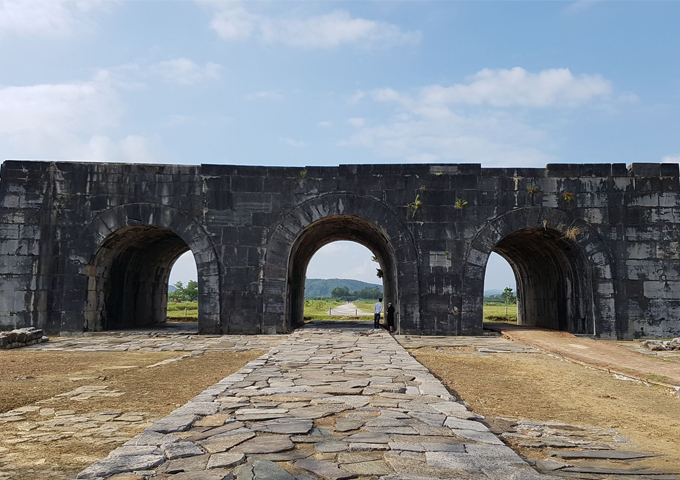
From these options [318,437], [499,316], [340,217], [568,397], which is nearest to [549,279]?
[340,217]

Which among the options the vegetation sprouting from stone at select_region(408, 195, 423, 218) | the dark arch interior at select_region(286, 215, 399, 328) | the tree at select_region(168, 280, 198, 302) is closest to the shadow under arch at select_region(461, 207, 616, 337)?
the vegetation sprouting from stone at select_region(408, 195, 423, 218)

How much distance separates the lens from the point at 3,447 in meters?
4.46

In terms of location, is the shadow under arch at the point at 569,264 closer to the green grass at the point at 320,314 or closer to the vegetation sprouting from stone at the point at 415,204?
the vegetation sprouting from stone at the point at 415,204

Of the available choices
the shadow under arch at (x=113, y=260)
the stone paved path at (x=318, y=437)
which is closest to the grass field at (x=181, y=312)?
the shadow under arch at (x=113, y=260)

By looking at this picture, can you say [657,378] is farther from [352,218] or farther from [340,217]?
[340,217]

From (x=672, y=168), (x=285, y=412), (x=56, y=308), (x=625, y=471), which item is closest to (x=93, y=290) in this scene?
(x=56, y=308)

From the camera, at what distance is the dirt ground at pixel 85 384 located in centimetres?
417

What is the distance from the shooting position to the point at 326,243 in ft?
69.3

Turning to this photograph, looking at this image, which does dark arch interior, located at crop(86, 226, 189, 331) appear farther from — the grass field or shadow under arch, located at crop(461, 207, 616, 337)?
shadow under arch, located at crop(461, 207, 616, 337)

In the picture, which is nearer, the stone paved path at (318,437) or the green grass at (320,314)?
the stone paved path at (318,437)

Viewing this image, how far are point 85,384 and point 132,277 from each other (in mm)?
11260

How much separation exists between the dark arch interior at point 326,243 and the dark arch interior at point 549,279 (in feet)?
13.2

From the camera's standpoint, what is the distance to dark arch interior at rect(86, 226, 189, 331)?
627 inches

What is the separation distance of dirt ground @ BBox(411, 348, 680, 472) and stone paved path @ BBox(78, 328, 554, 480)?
0.76 m
